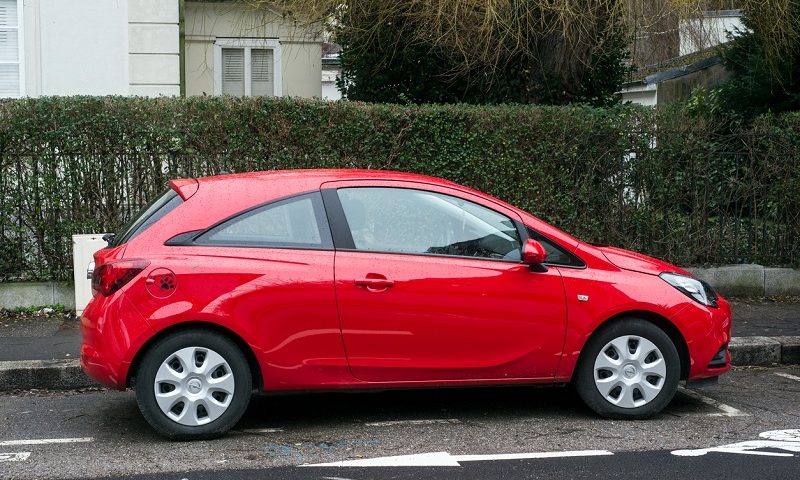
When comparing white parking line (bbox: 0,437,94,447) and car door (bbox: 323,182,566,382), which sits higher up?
car door (bbox: 323,182,566,382)

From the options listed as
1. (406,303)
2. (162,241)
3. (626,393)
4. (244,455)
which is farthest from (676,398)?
(162,241)

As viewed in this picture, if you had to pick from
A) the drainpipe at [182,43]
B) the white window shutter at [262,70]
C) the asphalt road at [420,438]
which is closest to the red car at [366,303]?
the asphalt road at [420,438]

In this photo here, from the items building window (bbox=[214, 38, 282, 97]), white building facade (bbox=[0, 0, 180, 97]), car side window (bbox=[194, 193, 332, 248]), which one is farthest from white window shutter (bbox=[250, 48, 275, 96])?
car side window (bbox=[194, 193, 332, 248])

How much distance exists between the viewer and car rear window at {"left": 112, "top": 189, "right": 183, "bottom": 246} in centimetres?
636

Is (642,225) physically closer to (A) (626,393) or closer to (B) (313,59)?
(A) (626,393)

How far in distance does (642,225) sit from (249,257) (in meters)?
6.42

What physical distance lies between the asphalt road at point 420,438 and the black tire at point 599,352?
10cm

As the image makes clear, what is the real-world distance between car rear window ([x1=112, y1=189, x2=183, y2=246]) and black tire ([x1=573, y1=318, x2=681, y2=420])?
2.77m

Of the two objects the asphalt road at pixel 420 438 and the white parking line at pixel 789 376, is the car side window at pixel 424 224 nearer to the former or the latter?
the asphalt road at pixel 420 438

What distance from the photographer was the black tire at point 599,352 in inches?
261

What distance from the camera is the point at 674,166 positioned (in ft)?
37.8

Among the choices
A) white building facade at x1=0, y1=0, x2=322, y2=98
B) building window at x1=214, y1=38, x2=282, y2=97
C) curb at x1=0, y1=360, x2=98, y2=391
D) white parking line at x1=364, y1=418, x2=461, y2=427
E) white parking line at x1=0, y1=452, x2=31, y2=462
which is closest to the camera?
white parking line at x1=0, y1=452, x2=31, y2=462

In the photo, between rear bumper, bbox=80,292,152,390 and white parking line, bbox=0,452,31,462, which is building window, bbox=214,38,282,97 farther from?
white parking line, bbox=0,452,31,462

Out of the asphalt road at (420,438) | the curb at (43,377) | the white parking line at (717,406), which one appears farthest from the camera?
the curb at (43,377)
